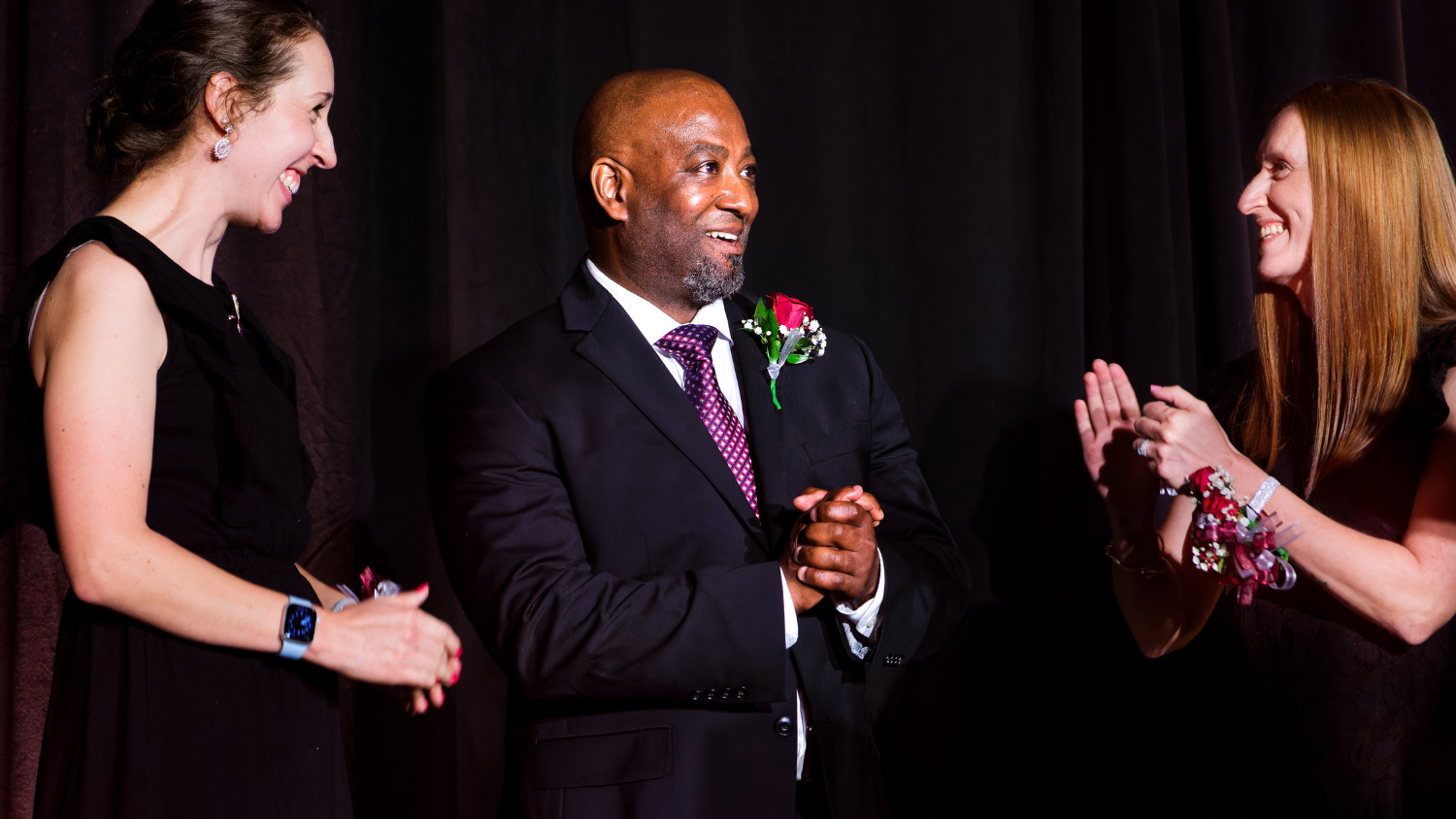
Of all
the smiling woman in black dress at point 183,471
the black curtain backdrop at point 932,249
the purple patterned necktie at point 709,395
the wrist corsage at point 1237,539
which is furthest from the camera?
the black curtain backdrop at point 932,249

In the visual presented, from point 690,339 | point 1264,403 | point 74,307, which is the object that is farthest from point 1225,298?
point 74,307

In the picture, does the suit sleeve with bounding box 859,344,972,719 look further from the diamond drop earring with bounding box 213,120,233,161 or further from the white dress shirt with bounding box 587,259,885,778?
the diamond drop earring with bounding box 213,120,233,161

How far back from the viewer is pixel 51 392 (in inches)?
51.0

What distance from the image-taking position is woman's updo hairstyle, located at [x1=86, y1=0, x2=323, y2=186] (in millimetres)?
1522

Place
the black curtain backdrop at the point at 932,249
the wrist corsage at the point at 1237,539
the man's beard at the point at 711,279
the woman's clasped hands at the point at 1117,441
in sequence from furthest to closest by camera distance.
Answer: the black curtain backdrop at the point at 932,249 → the woman's clasped hands at the point at 1117,441 → the man's beard at the point at 711,279 → the wrist corsage at the point at 1237,539

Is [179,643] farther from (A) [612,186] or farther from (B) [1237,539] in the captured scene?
(B) [1237,539]

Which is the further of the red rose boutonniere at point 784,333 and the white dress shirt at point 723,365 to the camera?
the red rose boutonniere at point 784,333

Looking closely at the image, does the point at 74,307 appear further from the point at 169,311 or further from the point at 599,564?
the point at 599,564

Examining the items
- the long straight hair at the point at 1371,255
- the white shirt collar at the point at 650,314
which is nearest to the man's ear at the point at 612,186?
the white shirt collar at the point at 650,314

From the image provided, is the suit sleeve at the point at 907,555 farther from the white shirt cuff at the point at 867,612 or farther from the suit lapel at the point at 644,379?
the suit lapel at the point at 644,379

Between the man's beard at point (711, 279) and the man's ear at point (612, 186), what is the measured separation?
17 cm

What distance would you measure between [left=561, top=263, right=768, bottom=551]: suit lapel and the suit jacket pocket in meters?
0.36

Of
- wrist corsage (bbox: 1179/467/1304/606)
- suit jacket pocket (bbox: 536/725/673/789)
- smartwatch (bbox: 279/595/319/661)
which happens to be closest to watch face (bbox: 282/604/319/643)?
smartwatch (bbox: 279/595/319/661)

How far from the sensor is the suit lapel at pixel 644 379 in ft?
5.73
